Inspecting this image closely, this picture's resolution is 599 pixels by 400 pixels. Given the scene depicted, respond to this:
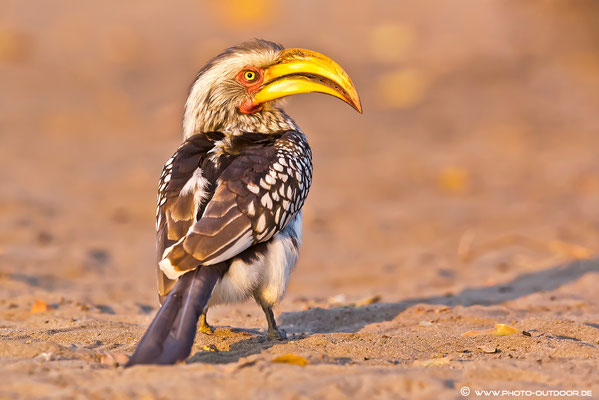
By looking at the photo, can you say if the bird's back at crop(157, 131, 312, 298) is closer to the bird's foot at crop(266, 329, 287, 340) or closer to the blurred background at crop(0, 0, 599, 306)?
the bird's foot at crop(266, 329, 287, 340)

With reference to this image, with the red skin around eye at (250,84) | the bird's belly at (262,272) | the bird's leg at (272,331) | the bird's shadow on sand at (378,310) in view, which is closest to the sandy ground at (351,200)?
the bird's shadow on sand at (378,310)

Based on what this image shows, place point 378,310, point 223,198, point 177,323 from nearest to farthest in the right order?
point 177,323, point 223,198, point 378,310

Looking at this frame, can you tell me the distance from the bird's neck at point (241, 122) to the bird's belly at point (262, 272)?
91cm

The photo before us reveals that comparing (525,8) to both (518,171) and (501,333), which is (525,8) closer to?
(518,171)

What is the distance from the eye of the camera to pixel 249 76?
5.18 metres

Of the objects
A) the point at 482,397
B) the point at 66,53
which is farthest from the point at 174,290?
the point at 66,53

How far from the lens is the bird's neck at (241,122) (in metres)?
5.20

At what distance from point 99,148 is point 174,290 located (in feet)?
26.2

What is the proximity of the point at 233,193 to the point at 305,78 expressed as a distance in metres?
1.23

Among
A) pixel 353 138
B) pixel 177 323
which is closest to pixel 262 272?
pixel 177 323

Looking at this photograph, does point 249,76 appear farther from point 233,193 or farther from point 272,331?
point 272,331

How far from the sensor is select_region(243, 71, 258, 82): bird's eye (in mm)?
5184

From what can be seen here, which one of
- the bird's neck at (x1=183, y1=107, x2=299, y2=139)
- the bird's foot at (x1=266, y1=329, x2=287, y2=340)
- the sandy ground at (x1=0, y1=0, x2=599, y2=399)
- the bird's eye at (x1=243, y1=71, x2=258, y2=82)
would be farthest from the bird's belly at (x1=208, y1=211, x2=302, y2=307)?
the bird's eye at (x1=243, y1=71, x2=258, y2=82)

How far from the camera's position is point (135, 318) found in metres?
5.31
